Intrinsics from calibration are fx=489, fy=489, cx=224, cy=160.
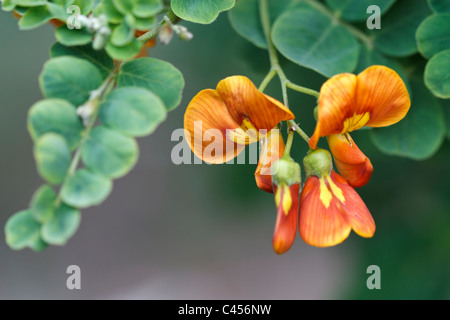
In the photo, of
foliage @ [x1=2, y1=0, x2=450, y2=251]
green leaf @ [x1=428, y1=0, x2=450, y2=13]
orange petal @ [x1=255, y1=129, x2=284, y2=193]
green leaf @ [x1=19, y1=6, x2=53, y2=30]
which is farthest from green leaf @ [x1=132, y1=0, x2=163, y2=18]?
green leaf @ [x1=428, y1=0, x2=450, y2=13]

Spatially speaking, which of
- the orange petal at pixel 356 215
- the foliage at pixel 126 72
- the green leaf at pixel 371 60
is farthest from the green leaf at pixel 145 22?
the green leaf at pixel 371 60

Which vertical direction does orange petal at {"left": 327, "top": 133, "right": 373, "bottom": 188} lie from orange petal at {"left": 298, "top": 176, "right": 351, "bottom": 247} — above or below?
above

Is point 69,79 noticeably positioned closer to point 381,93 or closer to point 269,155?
point 269,155

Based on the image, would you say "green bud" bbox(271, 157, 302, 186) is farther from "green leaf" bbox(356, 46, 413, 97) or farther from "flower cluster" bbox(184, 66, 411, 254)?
"green leaf" bbox(356, 46, 413, 97)

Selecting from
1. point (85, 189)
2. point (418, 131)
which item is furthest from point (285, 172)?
point (418, 131)

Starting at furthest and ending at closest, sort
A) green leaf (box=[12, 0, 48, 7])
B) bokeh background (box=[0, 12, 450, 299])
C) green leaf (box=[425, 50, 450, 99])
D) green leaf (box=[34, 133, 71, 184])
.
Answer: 1. bokeh background (box=[0, 12, 450, 299])
2. green leaf (box=[425, 50, 450, 99])
3. green leaf (box=[12, 0, 48, 7])
4. green leaf (box=[34, 133, 71, 184])

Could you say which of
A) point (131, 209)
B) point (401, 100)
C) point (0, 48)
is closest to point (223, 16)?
point (401, 100)

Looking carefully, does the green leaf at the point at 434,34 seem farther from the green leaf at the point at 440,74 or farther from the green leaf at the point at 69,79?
the green leaf at the point at 69,79
